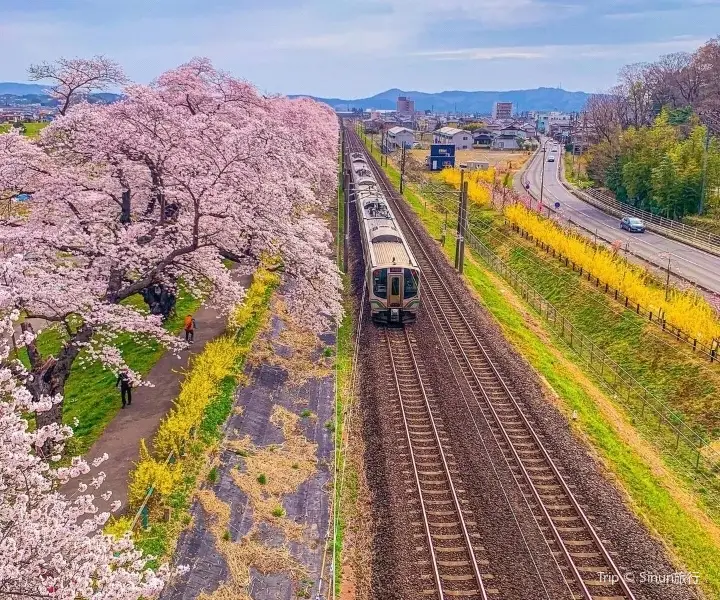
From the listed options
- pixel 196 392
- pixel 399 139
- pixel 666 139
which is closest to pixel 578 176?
pixel 666 139

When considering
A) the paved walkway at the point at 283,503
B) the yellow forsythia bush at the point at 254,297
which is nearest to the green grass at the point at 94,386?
the yellow forsythia bush at the point at 254,297

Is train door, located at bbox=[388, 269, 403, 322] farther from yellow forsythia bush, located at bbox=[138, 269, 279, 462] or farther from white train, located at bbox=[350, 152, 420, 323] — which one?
yellow forsythia bush, located at bbox=[138, 269, 279, 462]

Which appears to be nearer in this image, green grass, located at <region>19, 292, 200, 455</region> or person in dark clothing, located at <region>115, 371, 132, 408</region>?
green grass, located at <region>19, 292, 200, 455</region>

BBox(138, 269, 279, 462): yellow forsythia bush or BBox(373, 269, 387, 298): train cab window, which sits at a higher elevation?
BBox(373, 269, 387, 298): train cab window

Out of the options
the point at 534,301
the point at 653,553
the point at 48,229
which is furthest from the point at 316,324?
the point at 534,301

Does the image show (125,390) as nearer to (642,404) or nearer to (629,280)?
(642,404)

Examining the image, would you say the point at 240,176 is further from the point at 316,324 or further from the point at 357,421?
the point at 357,421

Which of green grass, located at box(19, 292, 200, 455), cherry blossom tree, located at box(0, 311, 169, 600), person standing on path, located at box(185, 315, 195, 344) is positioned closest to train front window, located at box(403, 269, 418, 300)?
person standing on path, located at box(185, 315, 195, 344)
